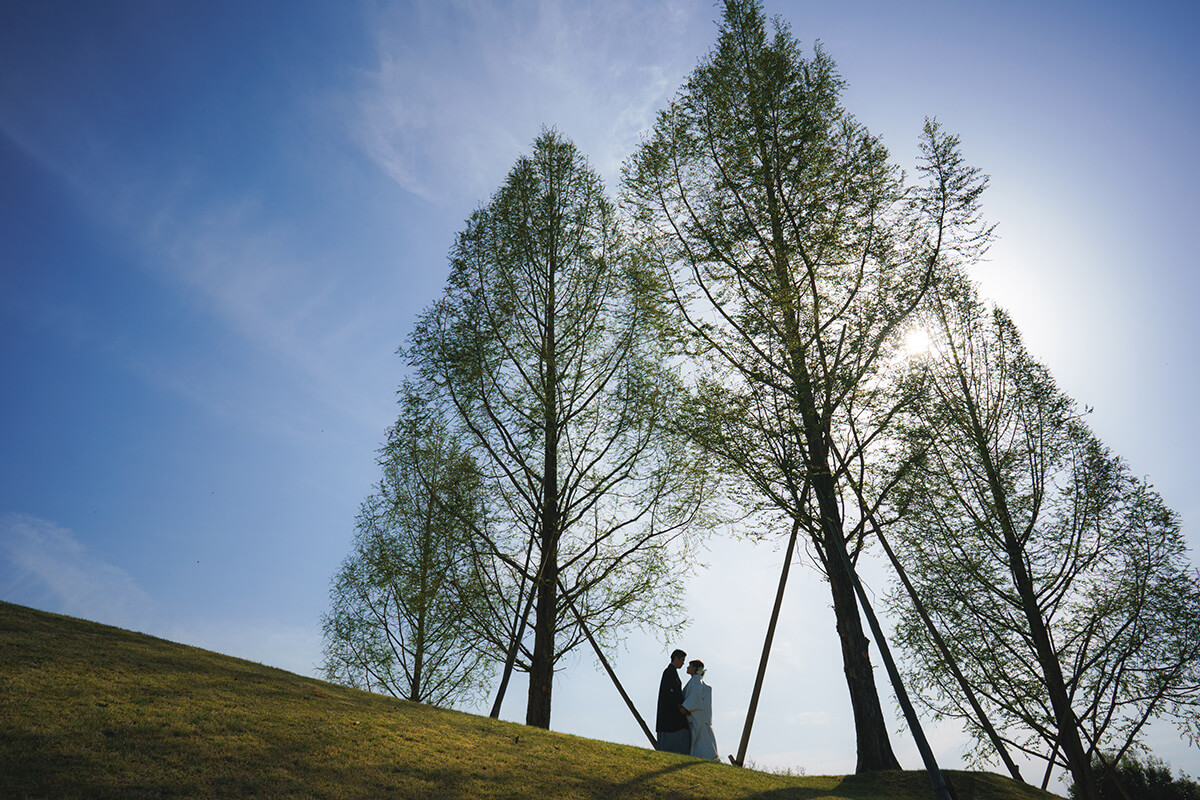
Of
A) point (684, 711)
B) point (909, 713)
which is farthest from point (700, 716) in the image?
point (909, 713)

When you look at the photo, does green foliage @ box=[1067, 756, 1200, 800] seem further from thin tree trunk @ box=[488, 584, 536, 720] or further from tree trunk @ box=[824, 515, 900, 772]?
thin tree trunk @ box=[488, 584, 536, 720]

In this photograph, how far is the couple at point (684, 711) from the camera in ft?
39.7

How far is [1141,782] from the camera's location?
16781 mm

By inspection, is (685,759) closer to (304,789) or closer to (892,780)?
(892,780)

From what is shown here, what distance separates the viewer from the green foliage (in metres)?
16.2

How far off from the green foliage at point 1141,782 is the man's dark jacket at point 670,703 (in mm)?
11005

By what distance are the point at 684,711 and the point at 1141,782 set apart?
13518 mm

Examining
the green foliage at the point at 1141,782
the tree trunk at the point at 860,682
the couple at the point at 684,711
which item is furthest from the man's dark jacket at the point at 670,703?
the green foliage at the point at 1141,782

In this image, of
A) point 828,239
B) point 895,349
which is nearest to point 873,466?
point 895,349

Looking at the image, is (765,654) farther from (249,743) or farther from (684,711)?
(249,743)

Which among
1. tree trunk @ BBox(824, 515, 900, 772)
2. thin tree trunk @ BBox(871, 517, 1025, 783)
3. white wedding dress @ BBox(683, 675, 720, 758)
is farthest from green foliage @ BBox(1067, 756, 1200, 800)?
white wedding dress @ BBox(683, 675, 720, 758)

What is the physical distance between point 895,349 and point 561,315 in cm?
725

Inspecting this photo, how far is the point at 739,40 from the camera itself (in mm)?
15094

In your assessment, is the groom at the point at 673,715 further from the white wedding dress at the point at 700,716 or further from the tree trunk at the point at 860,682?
the tree trunk at the point at 860,682
